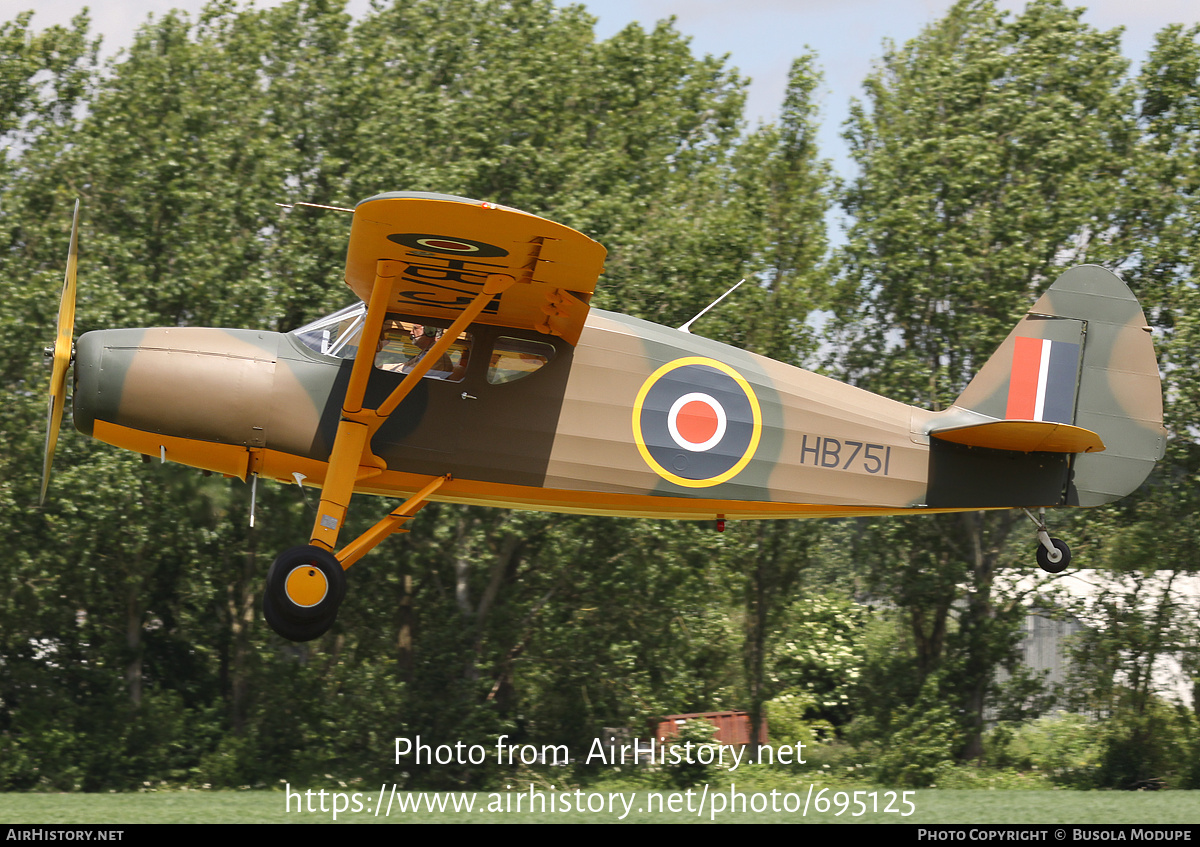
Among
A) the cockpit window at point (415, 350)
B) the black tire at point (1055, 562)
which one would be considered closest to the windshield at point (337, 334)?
the cockpit window at point (415, 350)

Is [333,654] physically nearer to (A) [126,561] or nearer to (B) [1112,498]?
(A) [126,561]

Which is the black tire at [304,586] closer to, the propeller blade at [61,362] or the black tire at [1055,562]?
the propeller blade at [61,362]

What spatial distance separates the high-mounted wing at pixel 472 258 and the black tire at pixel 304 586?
1.79 m

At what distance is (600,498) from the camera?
26.8 ft

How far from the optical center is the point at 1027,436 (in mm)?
8289

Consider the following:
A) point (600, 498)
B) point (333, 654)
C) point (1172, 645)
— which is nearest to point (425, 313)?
point (600, 498)

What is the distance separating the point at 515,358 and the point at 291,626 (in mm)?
2346

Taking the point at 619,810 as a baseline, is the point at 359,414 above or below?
above

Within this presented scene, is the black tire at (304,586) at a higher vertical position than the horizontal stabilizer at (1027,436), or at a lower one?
lower

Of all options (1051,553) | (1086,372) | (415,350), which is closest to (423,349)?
(415,350)

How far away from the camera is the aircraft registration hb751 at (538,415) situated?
7637 mm

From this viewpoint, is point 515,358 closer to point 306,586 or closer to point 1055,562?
point 306,586

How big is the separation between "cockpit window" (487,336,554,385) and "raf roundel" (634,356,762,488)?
2.49ft

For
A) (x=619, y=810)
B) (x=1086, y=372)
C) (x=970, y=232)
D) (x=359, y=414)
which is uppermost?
(x=970, y=232)
